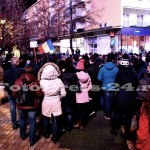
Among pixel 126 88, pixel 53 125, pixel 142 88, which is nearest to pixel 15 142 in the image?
pixel 53 125

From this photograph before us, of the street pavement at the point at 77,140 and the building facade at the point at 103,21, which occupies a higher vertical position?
the building facade at the point at 103,21

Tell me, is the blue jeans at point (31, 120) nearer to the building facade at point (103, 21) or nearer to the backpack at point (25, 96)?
the backpack at point (25, 96)

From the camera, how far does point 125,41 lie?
32.0m

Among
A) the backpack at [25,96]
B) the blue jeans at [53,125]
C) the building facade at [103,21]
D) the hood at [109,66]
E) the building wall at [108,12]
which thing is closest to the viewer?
the backpack at [25,96]

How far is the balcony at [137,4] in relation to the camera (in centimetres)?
3136

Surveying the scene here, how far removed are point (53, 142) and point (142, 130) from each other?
147 inches

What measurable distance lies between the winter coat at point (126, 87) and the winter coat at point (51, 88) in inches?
50.3

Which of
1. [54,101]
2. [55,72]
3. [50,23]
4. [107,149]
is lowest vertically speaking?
[107,149]

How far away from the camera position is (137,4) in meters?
32.0

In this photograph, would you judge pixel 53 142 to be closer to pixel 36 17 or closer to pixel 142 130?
pixel 142 130

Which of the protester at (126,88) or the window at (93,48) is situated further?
the window at (93,48)

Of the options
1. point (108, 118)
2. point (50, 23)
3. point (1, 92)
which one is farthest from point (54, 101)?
point (50, 23)

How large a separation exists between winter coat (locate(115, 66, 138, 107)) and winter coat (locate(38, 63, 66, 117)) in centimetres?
128

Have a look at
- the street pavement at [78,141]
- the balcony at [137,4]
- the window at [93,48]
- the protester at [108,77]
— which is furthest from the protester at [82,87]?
the window at [93,48]
